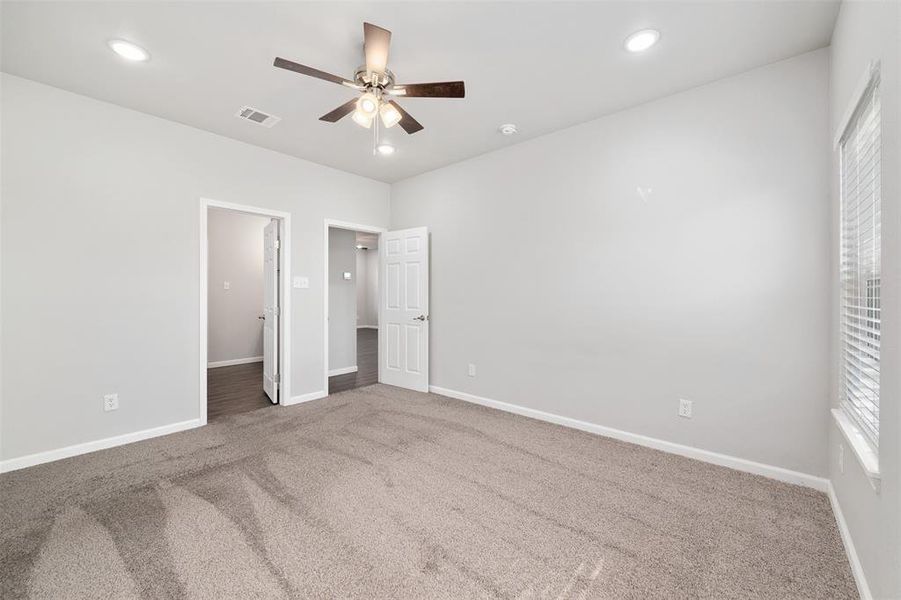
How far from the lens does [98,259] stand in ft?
10.1

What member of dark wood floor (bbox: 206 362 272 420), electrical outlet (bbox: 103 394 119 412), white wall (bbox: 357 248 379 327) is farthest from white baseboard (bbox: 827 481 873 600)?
white wall (bbox: 357 248 379 327)

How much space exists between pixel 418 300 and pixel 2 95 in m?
3.84

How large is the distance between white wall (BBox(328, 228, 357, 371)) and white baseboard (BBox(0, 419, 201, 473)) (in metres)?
2.44

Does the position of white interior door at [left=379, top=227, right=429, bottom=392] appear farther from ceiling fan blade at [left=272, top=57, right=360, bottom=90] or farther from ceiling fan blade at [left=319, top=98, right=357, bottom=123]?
ceiling fan blade at [left=272, top=57, right=360, bottom=90]

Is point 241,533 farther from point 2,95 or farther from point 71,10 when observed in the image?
point 2,95

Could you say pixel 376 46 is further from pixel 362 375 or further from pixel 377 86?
pixel 362 375

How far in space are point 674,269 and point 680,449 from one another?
1.42m

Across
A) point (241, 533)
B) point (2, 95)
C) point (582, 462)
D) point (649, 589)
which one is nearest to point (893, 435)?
point (649, 589)

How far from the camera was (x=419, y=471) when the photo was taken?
2.68m

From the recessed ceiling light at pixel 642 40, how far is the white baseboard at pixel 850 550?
2882mm

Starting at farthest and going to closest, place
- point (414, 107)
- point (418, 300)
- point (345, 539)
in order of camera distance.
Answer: point (418, 300), point (414, 107), point (345, 539)

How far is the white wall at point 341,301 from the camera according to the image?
5.85 m

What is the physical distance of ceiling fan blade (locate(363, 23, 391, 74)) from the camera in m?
1.94

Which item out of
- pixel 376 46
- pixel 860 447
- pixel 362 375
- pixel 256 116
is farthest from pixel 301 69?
pixel 362 375
